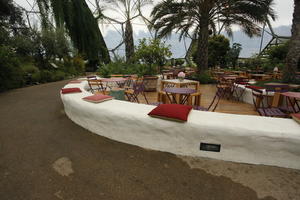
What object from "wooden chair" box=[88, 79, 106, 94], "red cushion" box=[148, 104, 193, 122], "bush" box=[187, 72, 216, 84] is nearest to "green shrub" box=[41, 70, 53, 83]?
"wooden chair" box=[88, 79, 106, 94]

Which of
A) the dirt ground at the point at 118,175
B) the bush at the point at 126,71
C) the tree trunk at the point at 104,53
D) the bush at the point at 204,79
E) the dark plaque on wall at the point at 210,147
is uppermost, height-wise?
the tree trunk at the point at 104,53

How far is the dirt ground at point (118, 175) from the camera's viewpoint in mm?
1343

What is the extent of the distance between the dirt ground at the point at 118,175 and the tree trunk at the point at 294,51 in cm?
392

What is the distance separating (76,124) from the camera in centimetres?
283

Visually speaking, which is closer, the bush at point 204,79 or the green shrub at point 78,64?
the bush at point 204,79

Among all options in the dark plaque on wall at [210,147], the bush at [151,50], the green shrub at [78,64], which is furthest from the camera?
the green shrub at [78,64]

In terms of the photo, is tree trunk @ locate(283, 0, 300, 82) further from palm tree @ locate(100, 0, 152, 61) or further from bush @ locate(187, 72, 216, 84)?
palm tree @ locate(100, 0, 152, 61)

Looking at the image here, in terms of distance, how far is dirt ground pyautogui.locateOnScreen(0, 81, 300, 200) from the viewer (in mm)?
1343

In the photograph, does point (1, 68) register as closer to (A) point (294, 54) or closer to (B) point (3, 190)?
(B) point (3, 190)

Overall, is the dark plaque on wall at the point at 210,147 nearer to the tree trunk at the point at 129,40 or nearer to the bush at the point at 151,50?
the bush at the point at 151,50

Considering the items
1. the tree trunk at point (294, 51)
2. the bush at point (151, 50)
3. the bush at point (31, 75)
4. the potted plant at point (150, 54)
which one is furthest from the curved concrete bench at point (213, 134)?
the bush at point (31, 75)

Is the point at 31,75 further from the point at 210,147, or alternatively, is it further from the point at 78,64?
the point at 210,147

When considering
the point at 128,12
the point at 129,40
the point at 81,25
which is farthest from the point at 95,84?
the point at 81,25

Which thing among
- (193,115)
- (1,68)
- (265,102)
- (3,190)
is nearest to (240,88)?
(265,102)
